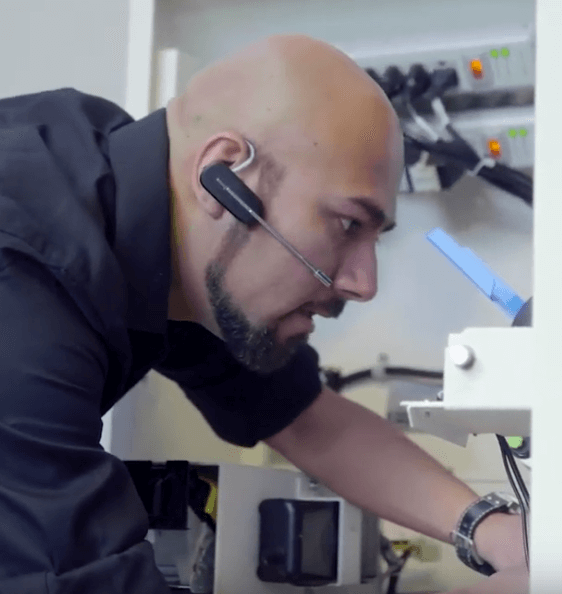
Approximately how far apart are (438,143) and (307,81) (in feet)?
1.56

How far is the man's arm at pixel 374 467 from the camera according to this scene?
1.24 m

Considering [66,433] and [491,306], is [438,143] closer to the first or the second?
[491,306]

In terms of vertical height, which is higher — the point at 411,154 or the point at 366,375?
the point at 411,154

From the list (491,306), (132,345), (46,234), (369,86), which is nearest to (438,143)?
(491,306)

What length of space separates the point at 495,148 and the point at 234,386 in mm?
603

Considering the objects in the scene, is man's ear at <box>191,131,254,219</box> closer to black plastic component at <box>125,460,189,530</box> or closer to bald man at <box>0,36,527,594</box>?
bald man at <box>0,36,527,594</box>

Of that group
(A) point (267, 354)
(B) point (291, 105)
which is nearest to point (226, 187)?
(B) point (291, 105)

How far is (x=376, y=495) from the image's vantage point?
1.30 meters

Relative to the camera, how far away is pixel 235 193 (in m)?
1.07

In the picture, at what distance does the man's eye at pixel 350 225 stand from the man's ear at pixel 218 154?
0.14m

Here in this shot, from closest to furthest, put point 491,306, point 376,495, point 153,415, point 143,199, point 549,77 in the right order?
point 549,77 < point 143,199 < point 376,495 < point 153,415 < point 491,306

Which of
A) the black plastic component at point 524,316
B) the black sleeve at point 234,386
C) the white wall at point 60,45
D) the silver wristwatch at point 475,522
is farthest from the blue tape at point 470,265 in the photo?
the white wall at point 60,45

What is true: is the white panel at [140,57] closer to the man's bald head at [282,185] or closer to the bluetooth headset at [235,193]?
the man's bald head at [282,185]

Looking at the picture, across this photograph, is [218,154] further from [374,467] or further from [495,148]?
[495,148]
